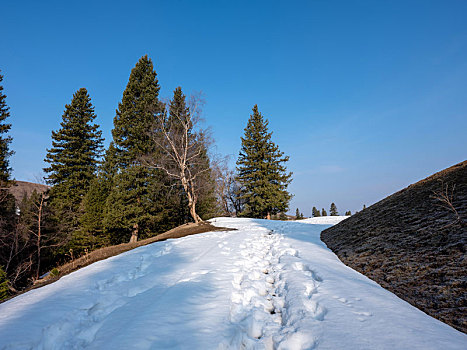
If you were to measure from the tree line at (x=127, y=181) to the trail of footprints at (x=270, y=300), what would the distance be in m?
8.92

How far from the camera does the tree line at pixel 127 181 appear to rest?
43.0ft

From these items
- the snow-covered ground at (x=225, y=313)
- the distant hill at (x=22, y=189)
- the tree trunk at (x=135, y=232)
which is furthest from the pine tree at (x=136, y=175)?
the distant hill at (x=22, y=189)

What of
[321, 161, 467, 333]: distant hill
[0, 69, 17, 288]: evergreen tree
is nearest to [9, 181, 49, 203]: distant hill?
[0, 69, 17, 288]: evergreen tree

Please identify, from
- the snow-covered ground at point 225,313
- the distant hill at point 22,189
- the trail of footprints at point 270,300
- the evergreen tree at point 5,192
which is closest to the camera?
the snow-covered ground at point 225,313

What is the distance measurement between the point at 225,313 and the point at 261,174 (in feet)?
61.0

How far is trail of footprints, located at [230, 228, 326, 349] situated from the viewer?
2061 millimetres

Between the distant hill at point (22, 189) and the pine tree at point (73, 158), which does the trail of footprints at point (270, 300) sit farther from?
the distant hill at point (22, 189)

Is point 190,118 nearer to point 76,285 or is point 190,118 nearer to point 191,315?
point 76,285

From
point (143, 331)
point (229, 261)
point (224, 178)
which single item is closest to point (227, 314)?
point (143, 331)

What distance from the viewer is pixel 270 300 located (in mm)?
2803

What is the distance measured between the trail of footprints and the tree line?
8.92m

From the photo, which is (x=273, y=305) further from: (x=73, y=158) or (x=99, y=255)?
(x=73, y=158)

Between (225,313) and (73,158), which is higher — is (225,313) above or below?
below

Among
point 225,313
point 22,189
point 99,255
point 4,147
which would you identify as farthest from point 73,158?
point 22,189
